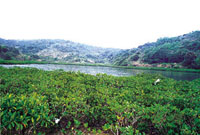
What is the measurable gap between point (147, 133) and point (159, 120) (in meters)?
1.12

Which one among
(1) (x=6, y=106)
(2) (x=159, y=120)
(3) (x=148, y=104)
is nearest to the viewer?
(1) (x=6, y=106)

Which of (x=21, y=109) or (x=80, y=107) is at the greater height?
(x=21, y=109)

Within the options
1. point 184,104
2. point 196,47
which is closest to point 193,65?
point 196,47

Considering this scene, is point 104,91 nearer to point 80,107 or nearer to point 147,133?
point 80,107

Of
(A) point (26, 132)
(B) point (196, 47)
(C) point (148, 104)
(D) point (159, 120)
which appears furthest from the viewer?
(B) point (196, 47)

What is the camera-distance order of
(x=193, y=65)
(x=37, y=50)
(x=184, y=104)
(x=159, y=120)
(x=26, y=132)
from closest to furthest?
(x=26, y=132) → (x=159, y=120) → (x=184, y=104) → (x=193, y=65) → (x=37, y=50)

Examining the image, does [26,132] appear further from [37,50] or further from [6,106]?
[37,50]

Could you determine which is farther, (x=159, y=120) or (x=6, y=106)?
(x=159, y=120)

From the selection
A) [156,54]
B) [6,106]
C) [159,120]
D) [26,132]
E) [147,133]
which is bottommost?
[147,133]

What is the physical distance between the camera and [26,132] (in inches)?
142

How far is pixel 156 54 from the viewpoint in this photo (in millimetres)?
85875

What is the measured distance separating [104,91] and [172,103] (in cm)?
326

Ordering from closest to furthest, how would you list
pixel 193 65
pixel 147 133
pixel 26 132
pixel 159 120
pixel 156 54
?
pixel 26 132
pixel 159 120
pixel 147 133
pixel 193 65
pixel 156 54

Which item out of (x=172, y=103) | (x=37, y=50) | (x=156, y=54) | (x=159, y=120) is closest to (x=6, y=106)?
(x=159, y=120)
